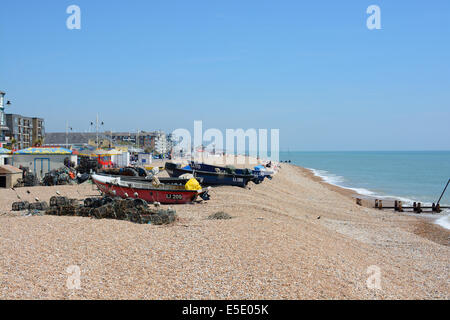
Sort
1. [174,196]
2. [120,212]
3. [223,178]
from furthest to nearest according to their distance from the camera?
[223,178]
[174,196]
[120,212]

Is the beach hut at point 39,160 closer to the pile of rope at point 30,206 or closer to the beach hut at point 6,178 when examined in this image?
the beach hut at point 6,178

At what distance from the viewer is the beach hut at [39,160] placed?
122ft

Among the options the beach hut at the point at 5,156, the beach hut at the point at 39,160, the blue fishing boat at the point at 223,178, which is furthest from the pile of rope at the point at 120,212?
the beach hut at the point at 5,156

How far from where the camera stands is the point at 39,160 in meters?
37.4

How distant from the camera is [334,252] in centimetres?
1408

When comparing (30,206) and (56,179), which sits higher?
(56,179)

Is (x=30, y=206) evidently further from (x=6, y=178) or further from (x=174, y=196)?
(x=6, y=178)

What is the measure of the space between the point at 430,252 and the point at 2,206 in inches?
865

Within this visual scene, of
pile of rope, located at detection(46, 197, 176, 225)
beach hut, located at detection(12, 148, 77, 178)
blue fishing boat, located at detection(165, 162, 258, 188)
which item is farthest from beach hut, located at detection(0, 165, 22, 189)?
pile of rope, located at detection(46, 197, 176, 225)

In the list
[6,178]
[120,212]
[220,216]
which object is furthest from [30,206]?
[6,178]

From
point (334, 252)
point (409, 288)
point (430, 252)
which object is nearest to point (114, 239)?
point (334, 252)

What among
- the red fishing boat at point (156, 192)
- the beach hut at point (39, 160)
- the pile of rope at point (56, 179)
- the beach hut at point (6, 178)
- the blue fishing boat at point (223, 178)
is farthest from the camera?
the beach hut at point (39, 160)

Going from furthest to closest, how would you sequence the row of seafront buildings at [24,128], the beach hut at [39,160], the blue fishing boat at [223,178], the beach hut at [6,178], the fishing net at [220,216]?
the row of seafront buildings at [24,128], the beach hut at [39,160], the blue fishing boat at [223,178], the beach hut at [6,178], the fishing net at [220,216]

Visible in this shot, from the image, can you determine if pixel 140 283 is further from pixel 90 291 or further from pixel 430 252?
pixel 430 252
